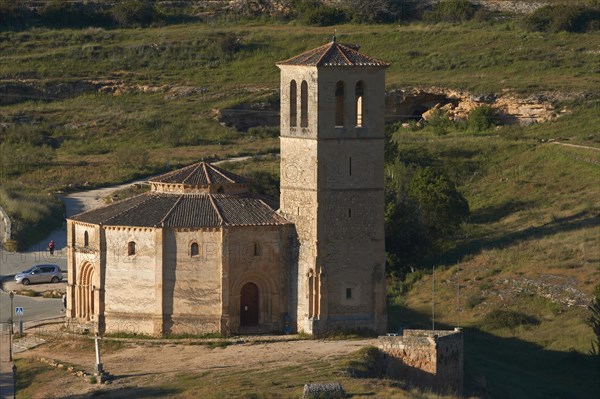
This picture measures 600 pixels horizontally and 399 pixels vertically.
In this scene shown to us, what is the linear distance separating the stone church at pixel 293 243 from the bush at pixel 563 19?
47237 millimetres

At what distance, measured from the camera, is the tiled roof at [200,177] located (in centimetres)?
5666

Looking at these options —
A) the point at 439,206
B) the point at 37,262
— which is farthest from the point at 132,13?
the point at 37,262

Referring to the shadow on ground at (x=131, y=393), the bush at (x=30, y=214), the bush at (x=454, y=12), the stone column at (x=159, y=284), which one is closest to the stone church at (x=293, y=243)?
the stone column at (x=159, y=284)

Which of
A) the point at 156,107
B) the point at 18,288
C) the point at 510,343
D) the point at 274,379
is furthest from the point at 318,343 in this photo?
the point at 156,107

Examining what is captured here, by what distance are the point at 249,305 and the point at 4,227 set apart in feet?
60.3

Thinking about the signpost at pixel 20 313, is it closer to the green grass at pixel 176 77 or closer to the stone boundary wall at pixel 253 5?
the green grass at pixel 176 77

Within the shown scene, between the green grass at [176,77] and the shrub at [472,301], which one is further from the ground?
the green grass at [176,77]

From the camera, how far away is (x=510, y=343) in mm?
60812

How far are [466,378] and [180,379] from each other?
8898 mm

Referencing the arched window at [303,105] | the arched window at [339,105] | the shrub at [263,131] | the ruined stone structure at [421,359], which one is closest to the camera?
the ruined stone structure at [421,359]

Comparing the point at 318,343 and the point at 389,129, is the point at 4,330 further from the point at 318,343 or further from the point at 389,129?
the point at 389,129

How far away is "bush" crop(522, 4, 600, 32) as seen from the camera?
101 m

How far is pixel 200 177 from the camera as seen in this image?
56844mm

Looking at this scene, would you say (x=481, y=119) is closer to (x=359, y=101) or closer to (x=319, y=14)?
(x=319, y=14)
